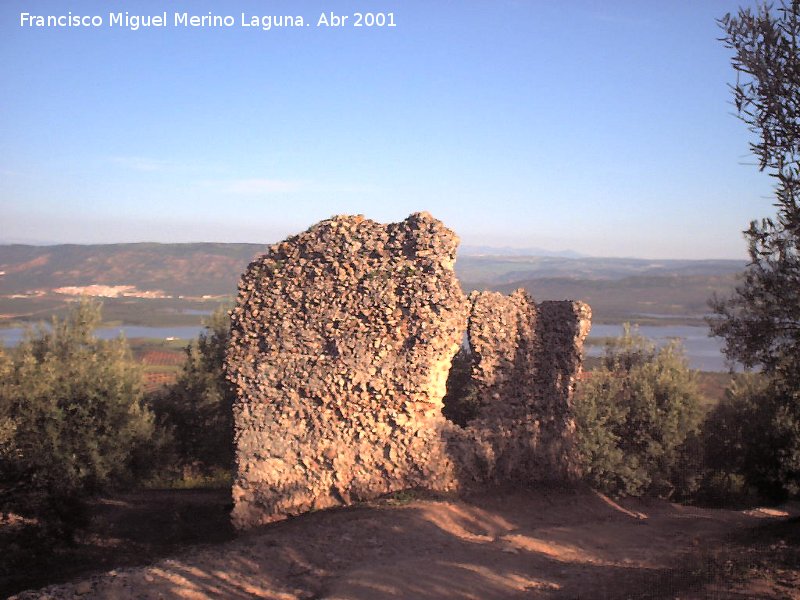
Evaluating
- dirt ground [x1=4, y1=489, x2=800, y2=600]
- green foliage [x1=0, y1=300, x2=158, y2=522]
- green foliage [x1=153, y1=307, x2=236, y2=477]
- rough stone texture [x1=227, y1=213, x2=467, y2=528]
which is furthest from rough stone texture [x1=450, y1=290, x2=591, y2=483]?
green foliage [x1=153, y1=307, x2=236, y2=477]

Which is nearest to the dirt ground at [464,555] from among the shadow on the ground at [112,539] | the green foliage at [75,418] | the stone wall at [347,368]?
the shadow on the ground at [112,539]

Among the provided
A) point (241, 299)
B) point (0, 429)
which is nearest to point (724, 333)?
point (241, 299)

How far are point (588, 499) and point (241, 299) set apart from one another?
7.52 metres

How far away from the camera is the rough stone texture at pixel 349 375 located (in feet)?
34.8

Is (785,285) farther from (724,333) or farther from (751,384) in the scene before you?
(751,384)

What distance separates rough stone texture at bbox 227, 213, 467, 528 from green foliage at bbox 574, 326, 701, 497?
664cm

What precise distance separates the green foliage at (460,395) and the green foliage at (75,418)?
827 centimetres

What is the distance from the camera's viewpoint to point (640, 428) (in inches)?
674

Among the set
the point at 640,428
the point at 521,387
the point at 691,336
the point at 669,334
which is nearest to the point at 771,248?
the point at 521,387

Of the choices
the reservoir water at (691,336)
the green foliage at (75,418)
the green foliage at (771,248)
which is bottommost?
the reservoir water at (691,336)

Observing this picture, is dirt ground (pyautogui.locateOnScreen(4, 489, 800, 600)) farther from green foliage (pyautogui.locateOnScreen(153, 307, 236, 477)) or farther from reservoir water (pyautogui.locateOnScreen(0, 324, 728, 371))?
reservoir water (pyautogui.locateOnScreen(0, 324, 728, 371))

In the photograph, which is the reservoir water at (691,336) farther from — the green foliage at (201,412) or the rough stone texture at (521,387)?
the rough stone texture at (521,387)

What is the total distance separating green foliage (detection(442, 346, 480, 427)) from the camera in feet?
55.5

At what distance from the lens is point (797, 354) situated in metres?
8.83
